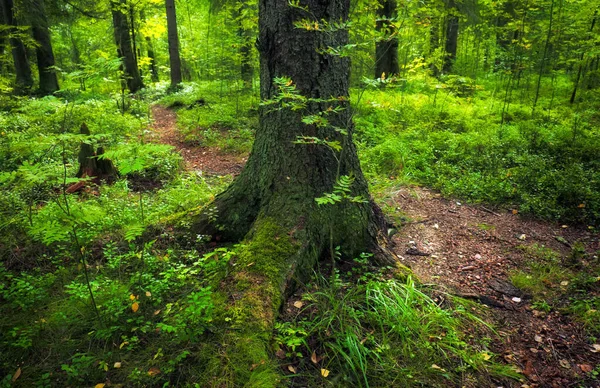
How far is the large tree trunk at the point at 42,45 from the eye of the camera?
1039 cm

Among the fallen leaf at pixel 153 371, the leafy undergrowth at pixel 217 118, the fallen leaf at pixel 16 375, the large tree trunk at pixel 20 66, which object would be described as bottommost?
the fallen leaf at pixel 16 375

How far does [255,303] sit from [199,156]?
5702 mm

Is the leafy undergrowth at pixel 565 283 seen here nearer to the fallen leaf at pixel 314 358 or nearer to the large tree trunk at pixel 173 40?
the fallen leaf at pixel 314 358

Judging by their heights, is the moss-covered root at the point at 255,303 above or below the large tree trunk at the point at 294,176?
below

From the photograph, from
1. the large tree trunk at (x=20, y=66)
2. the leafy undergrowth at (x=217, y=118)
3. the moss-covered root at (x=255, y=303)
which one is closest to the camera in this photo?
the moss-covered root at (x=255, y=303)

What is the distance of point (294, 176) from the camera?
3.14m

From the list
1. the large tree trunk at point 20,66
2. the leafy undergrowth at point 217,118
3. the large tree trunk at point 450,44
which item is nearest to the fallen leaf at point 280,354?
the leafy undergrowth at point 217,118

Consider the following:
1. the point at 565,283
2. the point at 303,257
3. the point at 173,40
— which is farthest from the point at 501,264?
the point at 173,40

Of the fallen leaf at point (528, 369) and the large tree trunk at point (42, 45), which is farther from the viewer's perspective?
the large tree trunk at point (42, 45)

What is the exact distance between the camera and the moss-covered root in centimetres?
196

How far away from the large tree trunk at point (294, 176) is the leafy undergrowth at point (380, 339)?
33 cm

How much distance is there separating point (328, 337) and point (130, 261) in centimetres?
199

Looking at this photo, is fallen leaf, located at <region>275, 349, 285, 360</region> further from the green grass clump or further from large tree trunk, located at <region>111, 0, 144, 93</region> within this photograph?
large tree trunk, located at <region>111, 0, 144, 93</region>

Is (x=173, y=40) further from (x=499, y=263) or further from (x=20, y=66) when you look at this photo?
(x=499, y=263)
